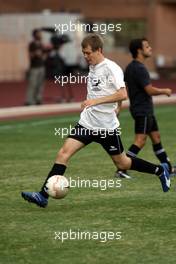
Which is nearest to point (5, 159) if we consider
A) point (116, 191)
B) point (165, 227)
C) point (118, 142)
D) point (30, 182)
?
point (30, 182)

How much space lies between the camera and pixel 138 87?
12898 mm

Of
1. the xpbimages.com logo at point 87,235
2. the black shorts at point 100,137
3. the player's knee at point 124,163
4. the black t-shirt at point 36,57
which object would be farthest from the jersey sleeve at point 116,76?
the black t-shirt at point 36,57

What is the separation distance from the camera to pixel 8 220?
33.1 ft

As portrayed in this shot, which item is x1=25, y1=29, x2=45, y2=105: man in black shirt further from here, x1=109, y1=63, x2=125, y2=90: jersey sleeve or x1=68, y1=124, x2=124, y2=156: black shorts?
x1=109, y1=63, x2=125, y2=90: jersey sleeve

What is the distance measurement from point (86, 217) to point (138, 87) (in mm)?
3162

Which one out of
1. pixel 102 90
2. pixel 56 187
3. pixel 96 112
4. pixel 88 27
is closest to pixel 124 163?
pixel 96 112

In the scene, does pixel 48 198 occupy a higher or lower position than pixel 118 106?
lower

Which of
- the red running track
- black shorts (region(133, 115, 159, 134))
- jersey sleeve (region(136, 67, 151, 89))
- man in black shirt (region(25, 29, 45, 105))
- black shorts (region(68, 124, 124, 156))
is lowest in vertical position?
the red running track

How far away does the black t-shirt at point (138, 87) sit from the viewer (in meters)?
12.7

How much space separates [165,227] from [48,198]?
1877mm

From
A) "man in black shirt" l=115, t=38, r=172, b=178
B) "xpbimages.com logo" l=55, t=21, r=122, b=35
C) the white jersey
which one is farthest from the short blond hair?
"xpbimages.com logo" l=55, t=21, r=122, b=35

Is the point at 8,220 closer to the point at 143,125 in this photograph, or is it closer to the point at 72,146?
the point at 72,146

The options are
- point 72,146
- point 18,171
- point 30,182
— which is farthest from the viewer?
point 18,171

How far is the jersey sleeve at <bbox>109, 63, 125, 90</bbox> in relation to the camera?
34.6 ft
